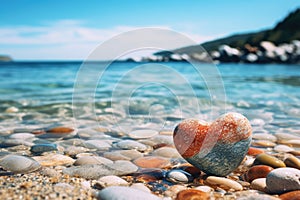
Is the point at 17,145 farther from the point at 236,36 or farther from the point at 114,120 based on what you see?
the point at 236,36

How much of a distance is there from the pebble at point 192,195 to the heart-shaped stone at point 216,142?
341 mm

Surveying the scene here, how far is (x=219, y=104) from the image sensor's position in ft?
20.3

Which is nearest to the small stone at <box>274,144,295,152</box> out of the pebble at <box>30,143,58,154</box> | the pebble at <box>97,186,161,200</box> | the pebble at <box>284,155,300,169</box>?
the pebble at <box>284,155,300,169</box>

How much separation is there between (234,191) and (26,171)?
5.00ft

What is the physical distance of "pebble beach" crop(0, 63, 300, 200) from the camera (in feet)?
6.12

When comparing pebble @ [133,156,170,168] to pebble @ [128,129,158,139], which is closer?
pebble @ [133,156,170,168]

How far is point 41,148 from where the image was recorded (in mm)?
2885

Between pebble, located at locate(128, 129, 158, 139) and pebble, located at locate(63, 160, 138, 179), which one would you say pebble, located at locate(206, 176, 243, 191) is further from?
pebble, located at locate(128, 129, 158, 139)

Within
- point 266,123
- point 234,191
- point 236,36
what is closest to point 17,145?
point 234,191

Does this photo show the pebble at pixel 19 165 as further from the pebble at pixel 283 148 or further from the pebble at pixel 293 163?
the pebble at pixel 283 148

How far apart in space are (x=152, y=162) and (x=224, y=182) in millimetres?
702

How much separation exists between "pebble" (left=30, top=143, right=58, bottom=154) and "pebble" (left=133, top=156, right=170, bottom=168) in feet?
3.01

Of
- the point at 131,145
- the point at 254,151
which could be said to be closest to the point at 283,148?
the point at 254,151

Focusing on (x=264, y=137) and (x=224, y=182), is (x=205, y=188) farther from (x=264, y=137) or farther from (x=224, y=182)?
(x=264, y=137)
